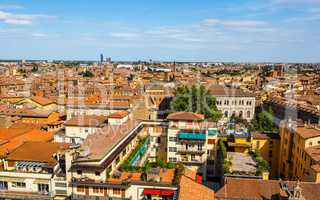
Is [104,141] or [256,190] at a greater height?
[104,141]

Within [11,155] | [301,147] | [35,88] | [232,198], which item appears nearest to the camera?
[232,198]

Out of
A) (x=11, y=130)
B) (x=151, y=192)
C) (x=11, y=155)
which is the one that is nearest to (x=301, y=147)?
(x=151, y=192)

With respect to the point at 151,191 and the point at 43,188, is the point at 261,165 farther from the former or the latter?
the point at 43,188

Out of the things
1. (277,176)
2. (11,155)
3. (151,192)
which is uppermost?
(11,155)

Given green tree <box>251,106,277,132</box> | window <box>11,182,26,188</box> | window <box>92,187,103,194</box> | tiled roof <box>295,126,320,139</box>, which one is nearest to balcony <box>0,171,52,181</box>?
window <box>11,182,26,188</box>

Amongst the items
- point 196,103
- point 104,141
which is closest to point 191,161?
point 104,141

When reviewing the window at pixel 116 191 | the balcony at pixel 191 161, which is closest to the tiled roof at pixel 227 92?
the balcony at pixel 191 161

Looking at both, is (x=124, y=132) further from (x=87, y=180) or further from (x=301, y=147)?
(x=301, y=147)

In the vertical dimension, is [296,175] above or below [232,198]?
below
